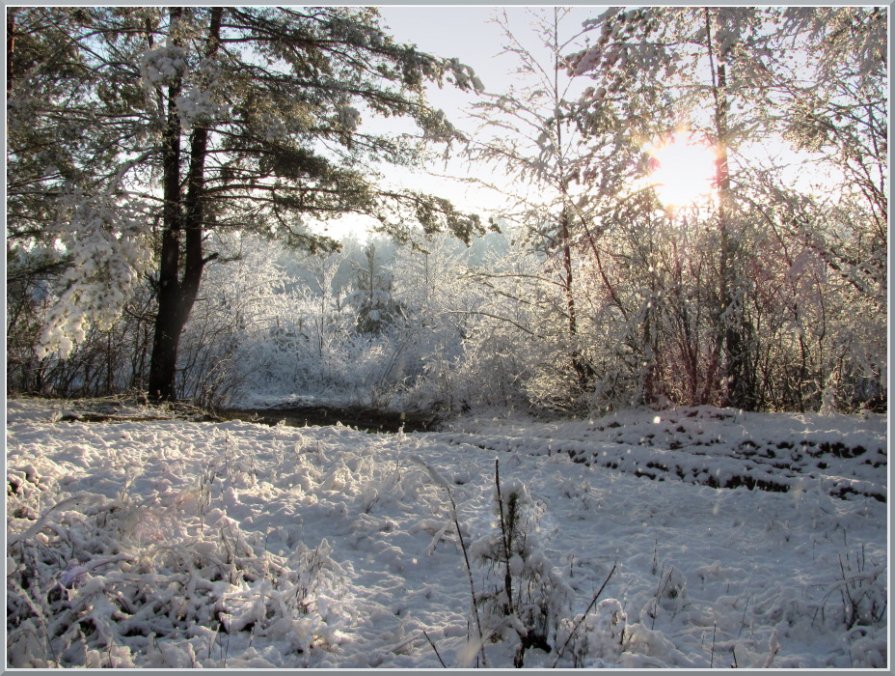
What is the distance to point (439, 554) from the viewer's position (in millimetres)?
3533

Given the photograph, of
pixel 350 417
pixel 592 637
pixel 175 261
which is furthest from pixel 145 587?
pixel 350 417

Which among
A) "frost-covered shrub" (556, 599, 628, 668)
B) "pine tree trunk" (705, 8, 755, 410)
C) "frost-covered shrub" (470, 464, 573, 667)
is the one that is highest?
"pine tree trunk" (705, 8, 755, 410)

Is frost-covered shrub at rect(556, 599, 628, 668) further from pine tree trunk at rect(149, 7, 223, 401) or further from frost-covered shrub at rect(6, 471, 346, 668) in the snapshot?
pine tree trunk at rect(149, 7, 223, 401)

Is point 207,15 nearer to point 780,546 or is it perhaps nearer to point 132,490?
point 132,490

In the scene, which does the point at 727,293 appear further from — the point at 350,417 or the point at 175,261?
the point at 350,417

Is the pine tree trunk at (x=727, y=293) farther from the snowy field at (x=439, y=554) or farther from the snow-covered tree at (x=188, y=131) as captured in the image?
the snow-covered tree at (x=188, y=131)

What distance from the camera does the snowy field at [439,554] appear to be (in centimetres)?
236

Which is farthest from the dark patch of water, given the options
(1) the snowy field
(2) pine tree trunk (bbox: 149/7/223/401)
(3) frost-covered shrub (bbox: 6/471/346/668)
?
(3) frost-covered shrub (bbox: 6/471/346/668)

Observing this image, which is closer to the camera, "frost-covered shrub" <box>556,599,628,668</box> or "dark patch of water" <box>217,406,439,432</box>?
"frost-covered shrub" <box>556,599,628,668</box>

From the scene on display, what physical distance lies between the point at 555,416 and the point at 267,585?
28.8ft

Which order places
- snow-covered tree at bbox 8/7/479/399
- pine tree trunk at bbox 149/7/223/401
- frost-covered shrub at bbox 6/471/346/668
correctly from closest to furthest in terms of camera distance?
frost-covered shrub at bbox 6/471/346/668
snow-covered tree at bbox 8/7/479/399
pine tree trunk at bbox 149/7/223/401

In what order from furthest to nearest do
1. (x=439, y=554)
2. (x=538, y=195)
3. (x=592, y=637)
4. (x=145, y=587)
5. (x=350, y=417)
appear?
(x=350, y=417) < (x=538, y=195) < (x=439, y=554) < (x=145, y=587) < (x=592, y=637)

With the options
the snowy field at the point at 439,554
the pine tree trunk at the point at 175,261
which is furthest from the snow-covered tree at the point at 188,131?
the snowy field at the point at 439,554

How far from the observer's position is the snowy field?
7.75 feet
